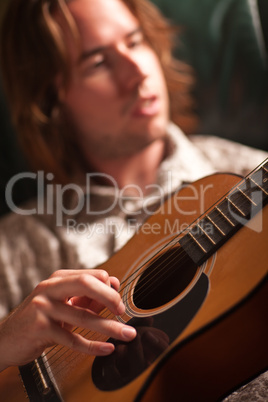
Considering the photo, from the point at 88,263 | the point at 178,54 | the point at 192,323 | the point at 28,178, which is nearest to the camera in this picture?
the point at 192,323

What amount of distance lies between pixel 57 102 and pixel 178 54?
1.15 ft

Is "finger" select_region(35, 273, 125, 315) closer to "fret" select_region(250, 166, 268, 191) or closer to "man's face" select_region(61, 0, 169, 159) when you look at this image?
"fret" select_region(250, 166, 268, 191)

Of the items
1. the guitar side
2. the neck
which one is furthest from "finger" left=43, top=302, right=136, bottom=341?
the neck

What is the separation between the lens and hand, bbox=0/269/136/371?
0.52 metres

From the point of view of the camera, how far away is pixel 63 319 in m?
0.53

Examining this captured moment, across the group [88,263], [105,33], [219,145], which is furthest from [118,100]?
[88,263]

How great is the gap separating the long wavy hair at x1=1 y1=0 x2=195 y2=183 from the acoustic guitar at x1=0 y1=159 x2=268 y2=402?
1.47 ft

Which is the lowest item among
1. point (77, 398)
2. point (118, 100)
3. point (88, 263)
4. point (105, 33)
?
point (88, 263)

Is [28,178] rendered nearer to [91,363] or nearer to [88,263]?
[88,263]

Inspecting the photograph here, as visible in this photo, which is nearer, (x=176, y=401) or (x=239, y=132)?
(x=176, y=401)

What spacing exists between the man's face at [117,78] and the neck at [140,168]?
2 centimetres

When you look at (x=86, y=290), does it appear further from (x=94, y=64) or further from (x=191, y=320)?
(x=94, y=64)

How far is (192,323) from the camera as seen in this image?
461 millimetres

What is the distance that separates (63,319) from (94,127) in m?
0.57
